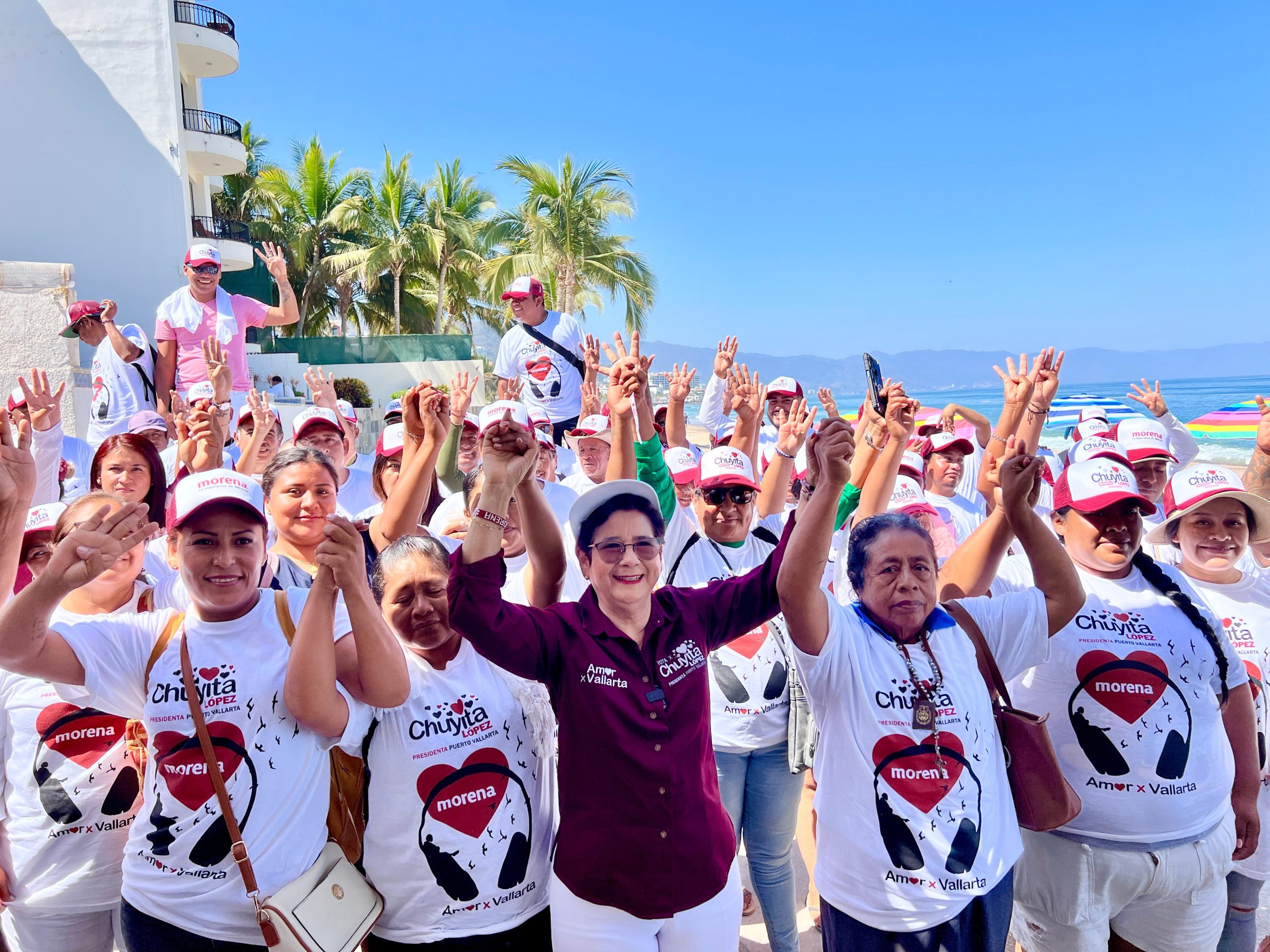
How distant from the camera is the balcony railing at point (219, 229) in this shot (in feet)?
74.5

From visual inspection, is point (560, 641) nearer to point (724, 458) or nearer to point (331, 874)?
point (331, 874)

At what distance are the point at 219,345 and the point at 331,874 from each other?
4.49 m

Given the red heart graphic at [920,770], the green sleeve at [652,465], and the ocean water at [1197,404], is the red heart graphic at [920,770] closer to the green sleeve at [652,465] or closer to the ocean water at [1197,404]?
the green sleeve at [652,465]

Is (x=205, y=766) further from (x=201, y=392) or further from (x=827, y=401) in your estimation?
(x=827, y=401)

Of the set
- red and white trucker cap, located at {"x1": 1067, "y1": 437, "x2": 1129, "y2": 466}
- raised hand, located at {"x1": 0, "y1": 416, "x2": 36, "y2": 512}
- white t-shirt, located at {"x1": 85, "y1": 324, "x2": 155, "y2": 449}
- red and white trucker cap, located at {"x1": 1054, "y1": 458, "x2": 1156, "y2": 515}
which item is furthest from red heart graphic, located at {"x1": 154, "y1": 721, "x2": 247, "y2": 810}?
white t-shirt, located at {"x1": 85, "y1": 324, "x2": 155, "y2": 449}

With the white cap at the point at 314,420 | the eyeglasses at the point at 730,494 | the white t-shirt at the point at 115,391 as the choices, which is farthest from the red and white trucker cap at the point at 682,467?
the white t-shirt at the point at 115,391

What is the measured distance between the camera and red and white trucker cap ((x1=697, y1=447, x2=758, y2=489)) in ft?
12.0

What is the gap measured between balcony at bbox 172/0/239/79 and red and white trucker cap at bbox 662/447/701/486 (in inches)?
848

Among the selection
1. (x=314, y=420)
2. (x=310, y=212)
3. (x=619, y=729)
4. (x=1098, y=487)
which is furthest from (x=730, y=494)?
(x=310, y=212)

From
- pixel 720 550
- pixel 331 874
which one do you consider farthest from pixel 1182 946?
pixel 331 874

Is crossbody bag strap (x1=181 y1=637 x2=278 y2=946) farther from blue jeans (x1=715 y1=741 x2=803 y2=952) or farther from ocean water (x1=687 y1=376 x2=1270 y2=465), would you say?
ocean water (x1=687 y1=376 x2=1270 y2=465)

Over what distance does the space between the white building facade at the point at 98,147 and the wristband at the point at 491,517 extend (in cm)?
1927

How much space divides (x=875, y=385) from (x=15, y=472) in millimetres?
3016

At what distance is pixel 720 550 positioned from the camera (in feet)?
12.1
